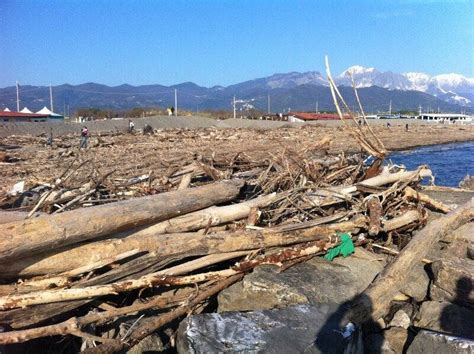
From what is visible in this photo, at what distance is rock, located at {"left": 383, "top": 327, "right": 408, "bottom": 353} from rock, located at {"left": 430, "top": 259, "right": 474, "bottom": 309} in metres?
0.85

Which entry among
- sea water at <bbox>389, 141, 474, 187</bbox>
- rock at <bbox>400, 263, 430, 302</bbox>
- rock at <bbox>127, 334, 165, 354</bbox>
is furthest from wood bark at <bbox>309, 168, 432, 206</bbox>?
sea water at <bbox>389, 141, 474, 187</bbox>

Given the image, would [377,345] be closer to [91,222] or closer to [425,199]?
[91,222]

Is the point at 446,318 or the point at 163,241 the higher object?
the point at 163,241

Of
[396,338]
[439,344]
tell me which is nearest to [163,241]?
[396,338]

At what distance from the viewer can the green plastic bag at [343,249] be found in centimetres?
550

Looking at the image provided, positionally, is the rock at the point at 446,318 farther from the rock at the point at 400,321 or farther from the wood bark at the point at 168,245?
the wood bark at the point at 168,245

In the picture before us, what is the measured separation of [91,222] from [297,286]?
2071 mm

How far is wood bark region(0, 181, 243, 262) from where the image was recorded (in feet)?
12.9

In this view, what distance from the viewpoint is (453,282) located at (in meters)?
5.16

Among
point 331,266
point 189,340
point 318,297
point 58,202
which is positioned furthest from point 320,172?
point 189,340

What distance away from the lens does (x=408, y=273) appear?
532cm

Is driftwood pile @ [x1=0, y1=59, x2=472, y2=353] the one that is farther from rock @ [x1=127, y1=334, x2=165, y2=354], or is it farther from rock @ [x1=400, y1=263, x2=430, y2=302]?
rock @ [x1=400, y1=263, x2=430, y2=302]

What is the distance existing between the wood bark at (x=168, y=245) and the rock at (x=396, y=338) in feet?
4.43

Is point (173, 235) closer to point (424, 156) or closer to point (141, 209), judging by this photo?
point (141, 209)
